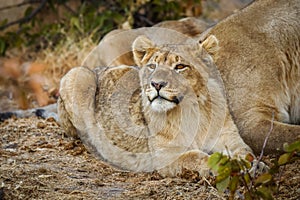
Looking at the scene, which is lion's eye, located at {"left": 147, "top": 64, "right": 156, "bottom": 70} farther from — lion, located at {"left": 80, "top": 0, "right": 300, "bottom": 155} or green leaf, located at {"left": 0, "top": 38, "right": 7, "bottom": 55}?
green leaf, located at {"left": 0, "top": 38, "right": 7, "bottom": 55}

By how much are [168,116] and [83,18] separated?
4.47 meters

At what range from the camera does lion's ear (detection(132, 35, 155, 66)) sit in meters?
4.19

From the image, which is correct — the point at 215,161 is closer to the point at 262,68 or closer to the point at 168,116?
the point at 168,116

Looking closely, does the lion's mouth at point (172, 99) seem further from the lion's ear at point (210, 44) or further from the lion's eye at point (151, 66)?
the lion's ear at point (210, 44)

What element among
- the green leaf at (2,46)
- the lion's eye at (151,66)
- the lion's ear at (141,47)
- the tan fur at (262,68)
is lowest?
the green leaf at (2,46)

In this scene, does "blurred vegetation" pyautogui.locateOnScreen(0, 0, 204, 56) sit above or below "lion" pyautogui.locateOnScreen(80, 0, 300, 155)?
below

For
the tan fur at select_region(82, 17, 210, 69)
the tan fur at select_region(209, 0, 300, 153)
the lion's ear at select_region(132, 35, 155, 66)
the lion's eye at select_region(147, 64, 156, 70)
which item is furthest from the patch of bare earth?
the tan fur at select_region(82, 17, 210, 69)

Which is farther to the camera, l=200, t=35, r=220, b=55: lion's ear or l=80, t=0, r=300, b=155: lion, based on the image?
l=80, t=0, r=300, b=155: lion

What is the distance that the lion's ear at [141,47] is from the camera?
4.19 m

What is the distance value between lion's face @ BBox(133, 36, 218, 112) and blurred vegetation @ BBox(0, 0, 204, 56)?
3826 mm

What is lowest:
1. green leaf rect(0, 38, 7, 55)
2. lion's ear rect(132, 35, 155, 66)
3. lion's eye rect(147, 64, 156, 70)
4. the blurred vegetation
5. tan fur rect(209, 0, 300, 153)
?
green leaf rect(0, 38, 7, 55)

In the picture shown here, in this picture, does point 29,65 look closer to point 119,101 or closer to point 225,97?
point 119,101

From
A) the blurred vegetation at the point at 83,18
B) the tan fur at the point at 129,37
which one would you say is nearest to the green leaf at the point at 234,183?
the tan fur at the point at 129,37

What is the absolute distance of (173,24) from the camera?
6.27 m
